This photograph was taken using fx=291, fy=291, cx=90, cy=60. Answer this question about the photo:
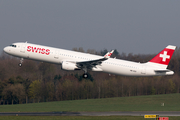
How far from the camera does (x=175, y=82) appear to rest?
307ft

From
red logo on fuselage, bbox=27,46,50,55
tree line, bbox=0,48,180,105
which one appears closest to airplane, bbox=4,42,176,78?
red logo on fuselage, bbox=27,46,50,55

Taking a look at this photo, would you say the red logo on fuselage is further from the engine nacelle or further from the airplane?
the engine nacelle

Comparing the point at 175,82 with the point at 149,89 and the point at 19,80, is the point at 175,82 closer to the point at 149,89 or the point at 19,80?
the point at 149,89

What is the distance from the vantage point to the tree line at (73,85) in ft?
304

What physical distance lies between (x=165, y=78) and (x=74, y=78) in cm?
2998

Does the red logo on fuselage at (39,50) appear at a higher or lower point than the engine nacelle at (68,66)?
higher

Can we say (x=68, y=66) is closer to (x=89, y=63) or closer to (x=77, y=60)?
(x=77, y=60)

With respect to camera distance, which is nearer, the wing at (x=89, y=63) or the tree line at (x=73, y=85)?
the wing at (x=89, y=63)

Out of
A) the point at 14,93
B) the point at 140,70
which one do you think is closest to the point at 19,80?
the point at 14,93

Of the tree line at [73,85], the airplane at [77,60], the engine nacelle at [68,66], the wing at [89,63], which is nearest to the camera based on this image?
the wing at [89,63]

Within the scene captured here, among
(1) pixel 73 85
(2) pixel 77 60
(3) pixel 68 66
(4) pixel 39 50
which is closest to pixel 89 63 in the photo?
(2) pixel 77 60

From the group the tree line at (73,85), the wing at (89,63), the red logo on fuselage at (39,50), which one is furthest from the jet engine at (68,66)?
the tree line at (73,85)

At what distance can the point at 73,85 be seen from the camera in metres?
97.2

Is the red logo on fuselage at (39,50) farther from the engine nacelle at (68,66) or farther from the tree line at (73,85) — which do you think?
the tree line at (73,85)
